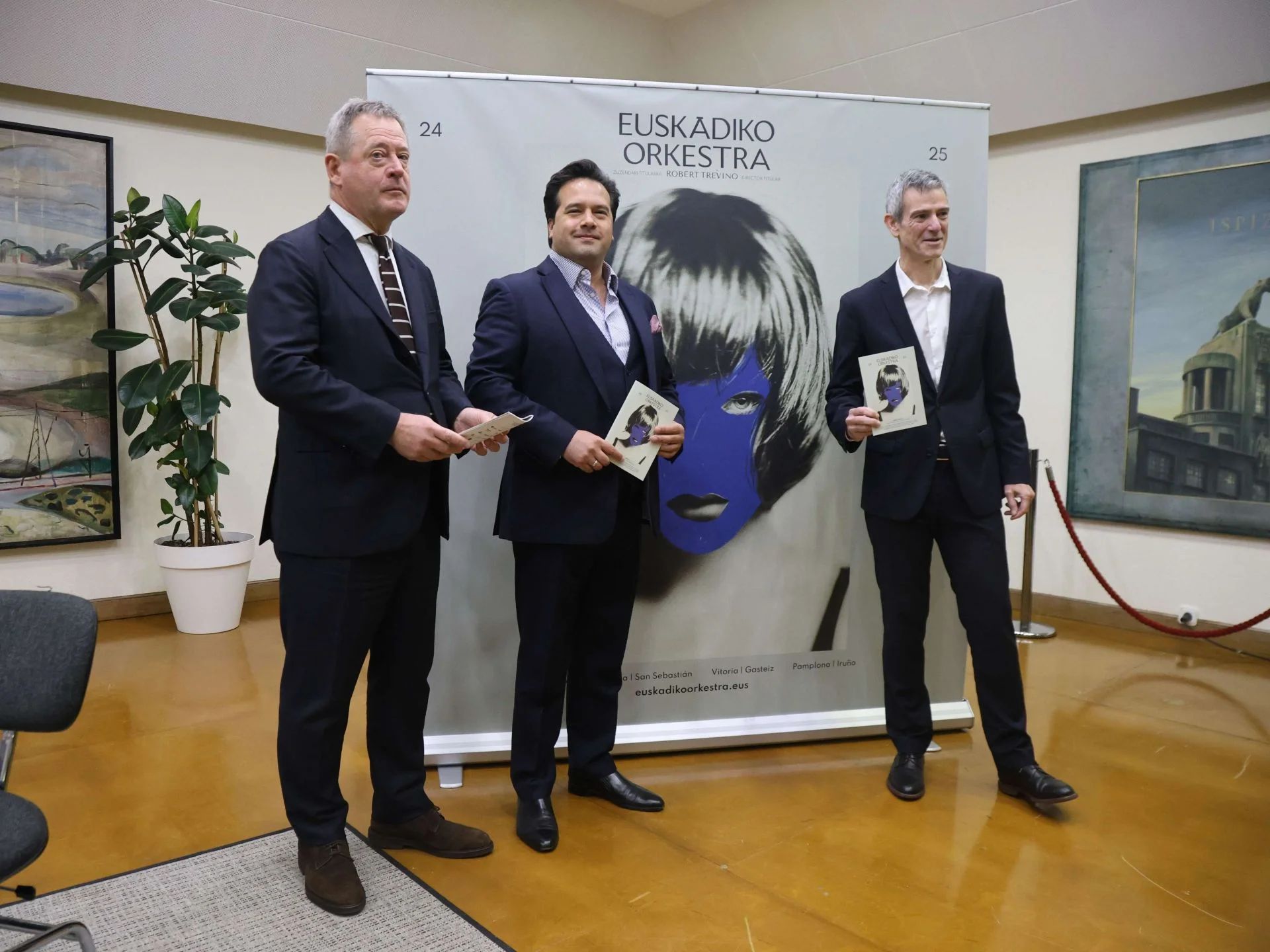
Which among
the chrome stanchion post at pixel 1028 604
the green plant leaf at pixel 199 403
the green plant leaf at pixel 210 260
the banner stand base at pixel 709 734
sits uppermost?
the green plant leaf at pixel 210 260

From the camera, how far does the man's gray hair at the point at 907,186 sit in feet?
10.2

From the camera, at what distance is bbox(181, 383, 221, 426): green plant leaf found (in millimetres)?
5184

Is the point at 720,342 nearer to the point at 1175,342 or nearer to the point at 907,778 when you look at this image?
the point at 907,778

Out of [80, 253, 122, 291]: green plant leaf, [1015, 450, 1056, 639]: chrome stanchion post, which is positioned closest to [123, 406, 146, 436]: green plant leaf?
[80, 253, 122, 291]: green plant leaf

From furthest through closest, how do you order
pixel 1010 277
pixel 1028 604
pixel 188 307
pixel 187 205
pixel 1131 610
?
pixel 1010 277 < pixel 187 205 < pixel 1028 604 < pixel 188 307 < pixel 1131 610

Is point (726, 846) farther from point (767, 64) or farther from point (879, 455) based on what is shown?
point (767, 64)

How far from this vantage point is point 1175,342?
528 centimetres

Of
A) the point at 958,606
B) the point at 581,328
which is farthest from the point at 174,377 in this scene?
the point at 958,606

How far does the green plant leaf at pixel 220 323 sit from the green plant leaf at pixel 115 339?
343 mm

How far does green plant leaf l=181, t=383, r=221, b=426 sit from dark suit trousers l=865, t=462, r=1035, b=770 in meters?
3.70

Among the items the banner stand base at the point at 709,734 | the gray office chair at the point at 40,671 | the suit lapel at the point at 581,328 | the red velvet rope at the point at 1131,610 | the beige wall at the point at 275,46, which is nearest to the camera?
the gray office chair at the point at 40,671

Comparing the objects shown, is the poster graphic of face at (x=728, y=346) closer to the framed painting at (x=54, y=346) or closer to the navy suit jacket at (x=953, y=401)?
the navy suit jacket at (x=953, y=401)

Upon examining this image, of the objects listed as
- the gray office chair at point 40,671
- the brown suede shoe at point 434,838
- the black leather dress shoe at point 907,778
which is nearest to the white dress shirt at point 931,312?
the black leather dress shoe at point 907,778

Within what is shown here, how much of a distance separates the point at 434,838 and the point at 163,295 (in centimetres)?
373
